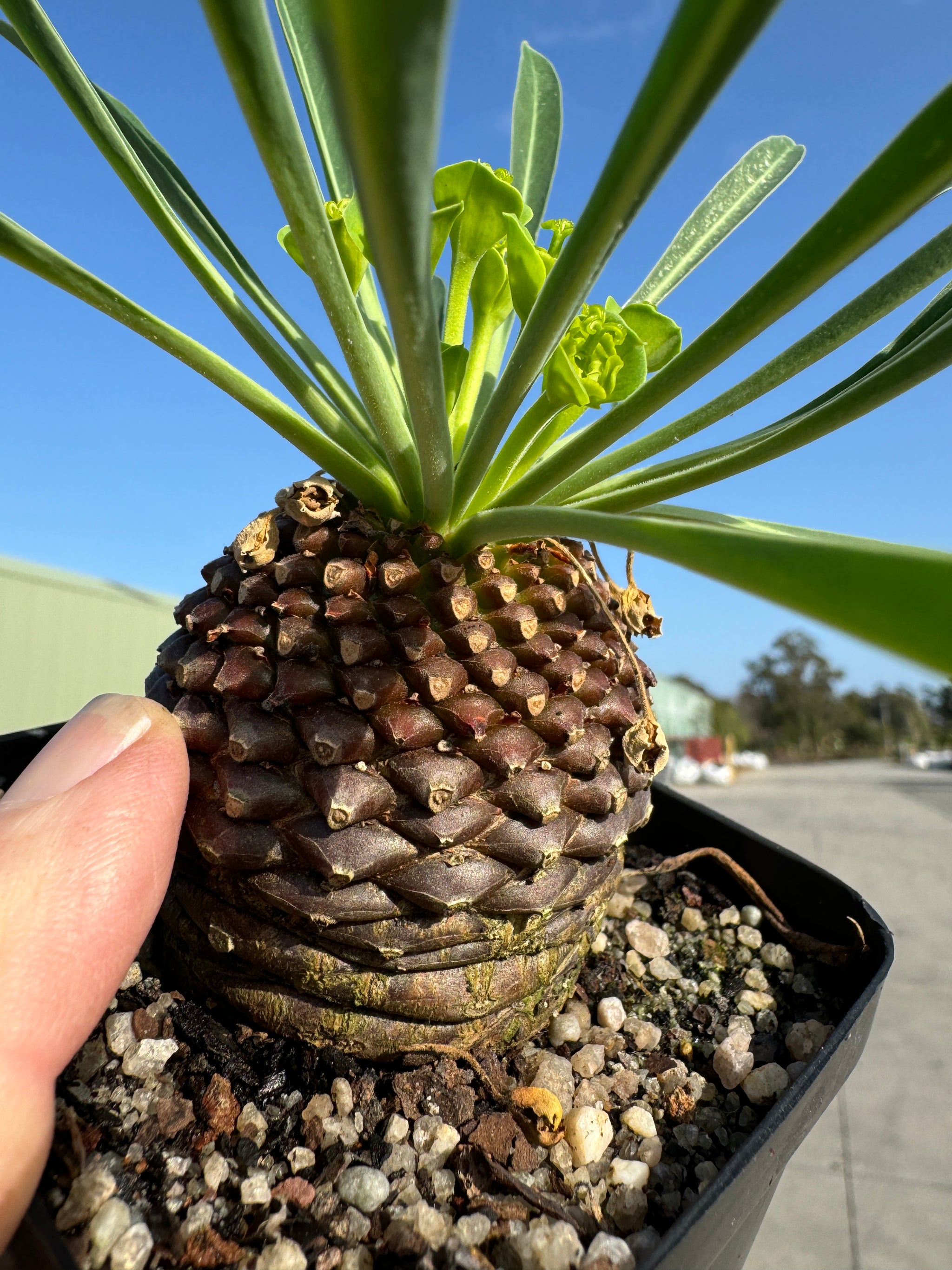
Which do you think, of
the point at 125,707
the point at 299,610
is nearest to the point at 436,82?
the point at 299,610

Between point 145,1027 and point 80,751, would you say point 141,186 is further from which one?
point 145,1027

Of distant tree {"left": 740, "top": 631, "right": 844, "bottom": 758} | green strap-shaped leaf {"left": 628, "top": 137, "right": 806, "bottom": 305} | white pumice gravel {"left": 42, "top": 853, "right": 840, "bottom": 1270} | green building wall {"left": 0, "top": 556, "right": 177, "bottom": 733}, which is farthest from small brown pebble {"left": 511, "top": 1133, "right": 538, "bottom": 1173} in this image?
distant tree {"left": 740, "top": 631, "right": 844, "bottom": 758}

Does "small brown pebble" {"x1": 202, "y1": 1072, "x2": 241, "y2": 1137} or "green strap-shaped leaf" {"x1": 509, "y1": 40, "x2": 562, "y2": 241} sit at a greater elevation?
"green strap-shaped leaf" {"x1": 509, "y1": 40, "x2": 562, "y2": 241}

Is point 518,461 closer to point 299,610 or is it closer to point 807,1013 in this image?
point 299,610

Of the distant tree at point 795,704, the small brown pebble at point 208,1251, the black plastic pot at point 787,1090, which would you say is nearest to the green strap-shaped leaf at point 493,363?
the black plastic pot at point 787,1090

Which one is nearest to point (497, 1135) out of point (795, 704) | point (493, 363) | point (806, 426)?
point (806, 426)

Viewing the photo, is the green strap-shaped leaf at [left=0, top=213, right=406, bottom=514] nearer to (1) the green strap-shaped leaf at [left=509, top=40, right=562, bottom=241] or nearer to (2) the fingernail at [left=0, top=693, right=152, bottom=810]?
(2) the fingernail at [left=0, top=693, right=152, bottom=810]
